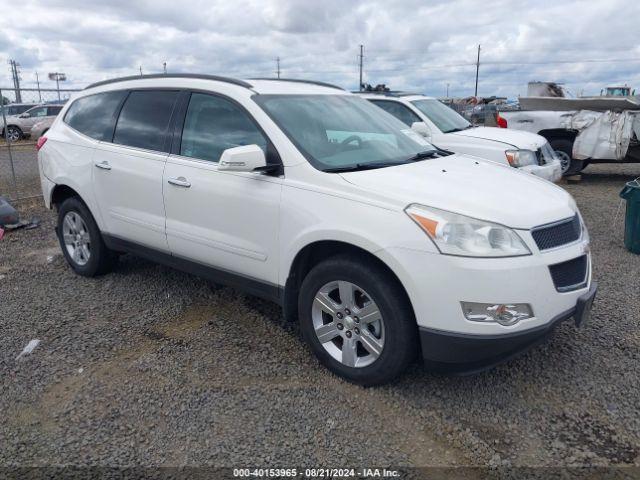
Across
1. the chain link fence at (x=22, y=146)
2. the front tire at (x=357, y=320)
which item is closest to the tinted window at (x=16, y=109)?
the chain link fence at (x=22, y=146)

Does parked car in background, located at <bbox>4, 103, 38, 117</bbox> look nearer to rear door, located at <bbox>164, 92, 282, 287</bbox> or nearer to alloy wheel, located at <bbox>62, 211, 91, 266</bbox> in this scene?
alloy wheel, located at <bbox>62, 211, 91, 266</bbox>

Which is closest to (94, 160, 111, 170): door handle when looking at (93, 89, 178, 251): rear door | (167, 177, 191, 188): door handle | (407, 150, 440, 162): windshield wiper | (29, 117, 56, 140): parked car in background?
(93, 89, 178, 251): rear door

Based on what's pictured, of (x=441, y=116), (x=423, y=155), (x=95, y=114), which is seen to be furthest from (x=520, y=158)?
(x=95, y=114)

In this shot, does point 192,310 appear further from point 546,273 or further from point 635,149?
point 635,149

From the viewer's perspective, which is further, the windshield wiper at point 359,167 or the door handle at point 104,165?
the door handle at point 104,165

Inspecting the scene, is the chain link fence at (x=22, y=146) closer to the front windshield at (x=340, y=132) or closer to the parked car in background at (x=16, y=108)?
the parked car in background at (x=16, y=108)

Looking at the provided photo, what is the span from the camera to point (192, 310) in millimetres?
4598

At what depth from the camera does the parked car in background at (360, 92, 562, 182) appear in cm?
768

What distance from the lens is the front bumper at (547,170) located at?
7.66 metres

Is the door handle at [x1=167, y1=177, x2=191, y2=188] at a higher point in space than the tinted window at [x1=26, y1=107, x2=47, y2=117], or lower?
lower

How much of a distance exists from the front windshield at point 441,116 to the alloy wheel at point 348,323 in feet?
18.4

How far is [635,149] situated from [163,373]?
10361mm

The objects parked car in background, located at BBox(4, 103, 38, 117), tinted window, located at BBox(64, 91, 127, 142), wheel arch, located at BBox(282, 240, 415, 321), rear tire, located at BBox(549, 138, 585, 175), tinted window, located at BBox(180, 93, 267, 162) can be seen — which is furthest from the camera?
parked car in background, located at BBox(4, 103, 38, 117)

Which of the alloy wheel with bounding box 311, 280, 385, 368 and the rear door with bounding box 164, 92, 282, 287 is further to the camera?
the rear door with bounding box 164, 92, 282, 287
